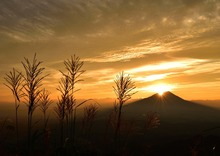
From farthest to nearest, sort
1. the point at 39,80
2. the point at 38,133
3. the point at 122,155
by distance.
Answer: the point at 122,155, the point at 39,80, the point at 38,133

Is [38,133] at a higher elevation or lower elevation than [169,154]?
higher

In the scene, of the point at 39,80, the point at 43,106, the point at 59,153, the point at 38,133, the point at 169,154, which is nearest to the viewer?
the point at 38,133

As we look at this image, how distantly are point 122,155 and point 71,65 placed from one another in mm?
3373

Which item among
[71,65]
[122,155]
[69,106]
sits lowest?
[122,155]

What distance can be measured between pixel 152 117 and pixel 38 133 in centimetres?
681

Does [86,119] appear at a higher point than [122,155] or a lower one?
higher

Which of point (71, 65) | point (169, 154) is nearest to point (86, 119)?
point (71, 65)

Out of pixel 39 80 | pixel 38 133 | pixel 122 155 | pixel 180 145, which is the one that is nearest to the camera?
pixel 38 133

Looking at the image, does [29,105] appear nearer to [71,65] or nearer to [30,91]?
[30,91]

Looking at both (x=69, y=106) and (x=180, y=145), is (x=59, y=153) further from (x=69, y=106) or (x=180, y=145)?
(x=180, y=145)

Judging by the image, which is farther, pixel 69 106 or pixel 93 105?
pixel 93 105

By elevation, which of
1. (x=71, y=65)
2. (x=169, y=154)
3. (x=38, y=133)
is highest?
(x=71, y=65)

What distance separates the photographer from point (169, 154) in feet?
137

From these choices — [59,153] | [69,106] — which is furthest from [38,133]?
[69,106]
